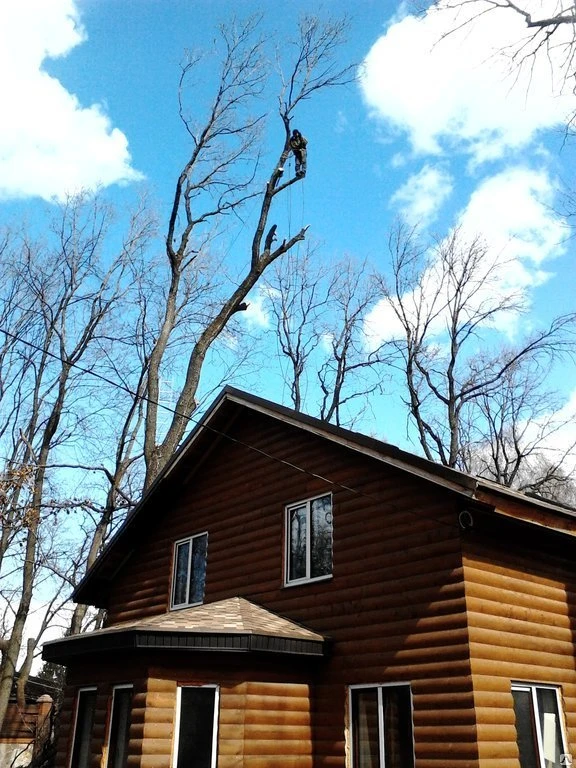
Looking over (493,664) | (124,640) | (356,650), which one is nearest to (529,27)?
(493,664)

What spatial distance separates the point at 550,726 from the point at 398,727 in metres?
1.92

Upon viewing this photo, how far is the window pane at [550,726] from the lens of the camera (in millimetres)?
8320

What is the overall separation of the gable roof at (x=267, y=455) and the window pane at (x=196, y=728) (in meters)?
3.58

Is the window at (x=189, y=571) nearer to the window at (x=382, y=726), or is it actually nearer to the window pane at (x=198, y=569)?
the window pane at (x=198, y=569)

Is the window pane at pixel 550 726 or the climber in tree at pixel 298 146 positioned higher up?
the climber in tree at pixel 298 146

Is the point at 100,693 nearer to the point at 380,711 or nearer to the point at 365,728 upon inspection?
the point at 365,728

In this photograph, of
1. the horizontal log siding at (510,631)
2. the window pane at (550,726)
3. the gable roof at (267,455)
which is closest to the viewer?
the horizontal log siding at (510,631)

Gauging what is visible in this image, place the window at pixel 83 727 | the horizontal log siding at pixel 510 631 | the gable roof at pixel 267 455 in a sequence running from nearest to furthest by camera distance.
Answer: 1. the horizontal log siding at pixel 510 631
2. the gable roof at pixel 267 455
3. the window at pixel 83 727

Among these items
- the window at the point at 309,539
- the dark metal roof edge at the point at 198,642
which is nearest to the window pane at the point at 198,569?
the window at the point at 309,539

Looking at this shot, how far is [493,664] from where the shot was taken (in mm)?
7965

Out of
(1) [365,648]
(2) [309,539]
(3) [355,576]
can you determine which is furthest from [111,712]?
(3) [355,576]

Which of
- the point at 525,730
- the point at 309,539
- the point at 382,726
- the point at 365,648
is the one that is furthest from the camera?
the point at 309,539

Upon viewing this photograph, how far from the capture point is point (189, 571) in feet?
41.9

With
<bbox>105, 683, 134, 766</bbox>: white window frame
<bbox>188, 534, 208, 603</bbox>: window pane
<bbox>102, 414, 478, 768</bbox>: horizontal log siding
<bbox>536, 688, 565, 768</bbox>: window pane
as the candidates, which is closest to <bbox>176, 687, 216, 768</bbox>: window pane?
<bbox>102, 414, 478, 768</bbox>: horizontal log siding
